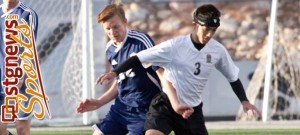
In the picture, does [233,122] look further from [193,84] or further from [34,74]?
[193,84]

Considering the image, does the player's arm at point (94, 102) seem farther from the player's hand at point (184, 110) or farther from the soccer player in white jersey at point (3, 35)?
the soccer player in white jersey at point (3, 35)

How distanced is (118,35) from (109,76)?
784 mm

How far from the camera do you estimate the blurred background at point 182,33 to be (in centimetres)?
1380

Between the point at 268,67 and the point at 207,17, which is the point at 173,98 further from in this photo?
the point at 268,67

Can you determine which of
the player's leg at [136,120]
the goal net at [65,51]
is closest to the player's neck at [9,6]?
the player's leg at [136,120]

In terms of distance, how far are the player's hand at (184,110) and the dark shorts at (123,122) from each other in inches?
21.6

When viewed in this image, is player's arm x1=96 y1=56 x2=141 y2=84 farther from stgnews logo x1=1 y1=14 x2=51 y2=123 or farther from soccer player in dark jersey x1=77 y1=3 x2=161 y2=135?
stgnews logo x1=1 y1=14 x2=51 y2=123

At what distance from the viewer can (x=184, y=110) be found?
7.53m

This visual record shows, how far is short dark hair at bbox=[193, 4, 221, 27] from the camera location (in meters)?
7.62

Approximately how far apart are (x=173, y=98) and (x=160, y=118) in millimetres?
208

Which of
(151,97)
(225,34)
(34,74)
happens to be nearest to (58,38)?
(225,34)

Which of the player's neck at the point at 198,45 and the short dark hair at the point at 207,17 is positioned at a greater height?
the short dark hair at the point at 207,17

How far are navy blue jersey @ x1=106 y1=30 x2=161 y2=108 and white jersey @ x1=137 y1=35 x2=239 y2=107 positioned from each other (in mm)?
305

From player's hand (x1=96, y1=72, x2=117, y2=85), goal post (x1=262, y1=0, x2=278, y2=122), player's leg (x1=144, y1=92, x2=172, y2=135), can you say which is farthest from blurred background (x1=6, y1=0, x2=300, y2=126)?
player's hand (x1=96, y1=72, x2=117, y2=85)
